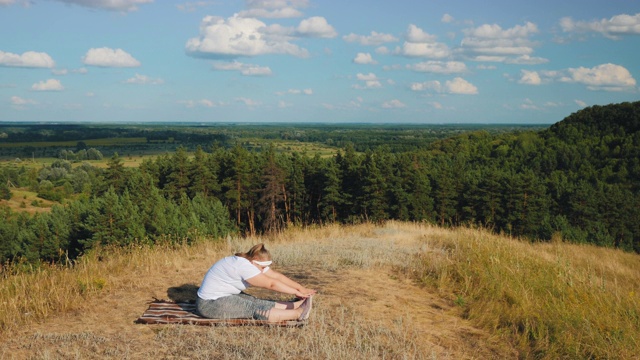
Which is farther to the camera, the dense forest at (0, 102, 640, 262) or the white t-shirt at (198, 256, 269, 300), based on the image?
the dense forest at (0, 102, 640, 262)

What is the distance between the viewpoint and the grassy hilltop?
6.26 metres

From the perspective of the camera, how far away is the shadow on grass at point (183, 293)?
8602 millimetres

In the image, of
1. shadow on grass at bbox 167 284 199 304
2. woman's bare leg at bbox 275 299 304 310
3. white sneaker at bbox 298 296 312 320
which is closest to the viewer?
white sneaker at bbox 298 296 312 320

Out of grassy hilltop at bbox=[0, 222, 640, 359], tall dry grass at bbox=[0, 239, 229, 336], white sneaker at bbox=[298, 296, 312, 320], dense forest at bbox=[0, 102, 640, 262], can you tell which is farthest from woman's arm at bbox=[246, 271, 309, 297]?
dense forest at bbox=[0, 102, 640, 262]

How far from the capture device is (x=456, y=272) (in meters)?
9.63

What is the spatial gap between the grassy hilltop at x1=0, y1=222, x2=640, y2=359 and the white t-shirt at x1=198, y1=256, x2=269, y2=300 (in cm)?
56

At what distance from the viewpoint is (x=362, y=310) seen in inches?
302

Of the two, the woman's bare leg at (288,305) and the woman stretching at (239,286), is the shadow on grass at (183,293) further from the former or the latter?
the woman's bare leg at (288,305)

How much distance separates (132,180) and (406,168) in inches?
1201

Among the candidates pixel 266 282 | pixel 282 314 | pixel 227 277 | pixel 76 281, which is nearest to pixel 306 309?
pixel 282 314

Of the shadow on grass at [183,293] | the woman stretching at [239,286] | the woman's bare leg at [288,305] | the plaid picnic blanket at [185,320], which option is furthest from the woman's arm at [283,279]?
the shadow on grass at [183,293]

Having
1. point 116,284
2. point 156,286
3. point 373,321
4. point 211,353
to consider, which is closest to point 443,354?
point 373,321

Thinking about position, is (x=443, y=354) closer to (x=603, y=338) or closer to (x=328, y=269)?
(x=603, y=338)

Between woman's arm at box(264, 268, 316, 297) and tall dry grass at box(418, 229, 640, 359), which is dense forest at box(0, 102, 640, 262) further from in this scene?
woman's arm at box(264, 268, 316, 297)
